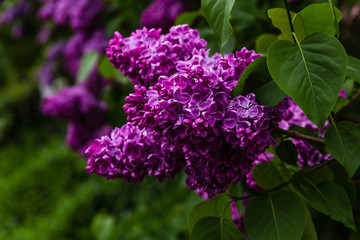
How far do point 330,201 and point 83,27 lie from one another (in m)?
1.77

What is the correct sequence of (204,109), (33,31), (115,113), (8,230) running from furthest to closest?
(8,230)
(33,31)
(115,113)
(204,109)

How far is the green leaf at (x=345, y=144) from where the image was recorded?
0.56 metres

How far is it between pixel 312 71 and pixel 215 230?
11.8 inches

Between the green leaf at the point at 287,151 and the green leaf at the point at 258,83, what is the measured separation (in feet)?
0.39

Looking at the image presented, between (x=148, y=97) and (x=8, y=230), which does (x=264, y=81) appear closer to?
(x=148, y=97)

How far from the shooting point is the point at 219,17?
58 cm

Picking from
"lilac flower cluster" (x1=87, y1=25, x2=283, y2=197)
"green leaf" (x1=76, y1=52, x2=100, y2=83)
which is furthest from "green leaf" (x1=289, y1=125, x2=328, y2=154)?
"green leaf" (x1=76, y1=52, x2=100, y2=83)

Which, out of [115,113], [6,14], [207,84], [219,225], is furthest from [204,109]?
[6,14]

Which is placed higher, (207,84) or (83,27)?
(207,84)

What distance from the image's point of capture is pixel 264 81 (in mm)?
590

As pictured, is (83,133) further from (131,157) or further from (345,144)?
(345,144)

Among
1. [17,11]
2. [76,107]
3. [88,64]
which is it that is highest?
[88,64]

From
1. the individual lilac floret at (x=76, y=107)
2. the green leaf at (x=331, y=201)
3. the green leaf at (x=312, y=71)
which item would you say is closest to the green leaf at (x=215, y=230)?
the green leaf at (x=331, y=201)

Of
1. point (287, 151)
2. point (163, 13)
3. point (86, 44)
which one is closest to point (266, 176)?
point (287, 151)
